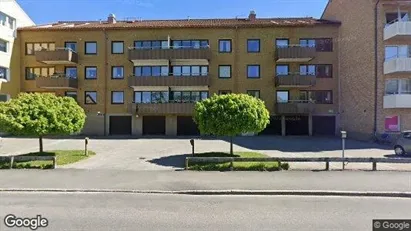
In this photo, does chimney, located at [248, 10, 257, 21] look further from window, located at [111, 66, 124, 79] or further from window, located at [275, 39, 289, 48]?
window, located at [111, 66, 124, 79]

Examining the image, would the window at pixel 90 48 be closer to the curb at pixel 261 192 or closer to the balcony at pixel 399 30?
the curb at pixel 261 192

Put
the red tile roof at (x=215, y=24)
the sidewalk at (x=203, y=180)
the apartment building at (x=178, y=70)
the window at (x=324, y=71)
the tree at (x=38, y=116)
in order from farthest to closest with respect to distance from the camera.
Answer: the window at (x=324, y=71), the red tile roof at (x=215, y=24), the apartment building at (x=178, y=70), the tree at (x=38, y=116), the sidewalk at (x=203, y=180)

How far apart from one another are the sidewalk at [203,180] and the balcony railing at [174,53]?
18.5 metres

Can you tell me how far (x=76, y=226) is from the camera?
18.6ft

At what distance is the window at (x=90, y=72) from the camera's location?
98.4 feet

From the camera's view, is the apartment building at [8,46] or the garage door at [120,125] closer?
the apartment building at [8,46]

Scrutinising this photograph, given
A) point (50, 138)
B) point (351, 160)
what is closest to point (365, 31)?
point (351, 160)

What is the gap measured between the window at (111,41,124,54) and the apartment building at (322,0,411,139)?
23455 millimetres

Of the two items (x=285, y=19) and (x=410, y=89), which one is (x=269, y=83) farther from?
(x=410, y=89)

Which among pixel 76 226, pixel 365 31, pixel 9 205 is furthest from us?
pixel 365 31

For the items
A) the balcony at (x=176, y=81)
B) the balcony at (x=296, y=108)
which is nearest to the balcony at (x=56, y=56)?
the balcony at (x=176, y=81)

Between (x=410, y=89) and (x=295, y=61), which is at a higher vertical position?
(x=295, y=61)

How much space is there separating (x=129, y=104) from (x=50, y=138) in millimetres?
7998

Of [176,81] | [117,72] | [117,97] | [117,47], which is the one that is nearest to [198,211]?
[176,81]
